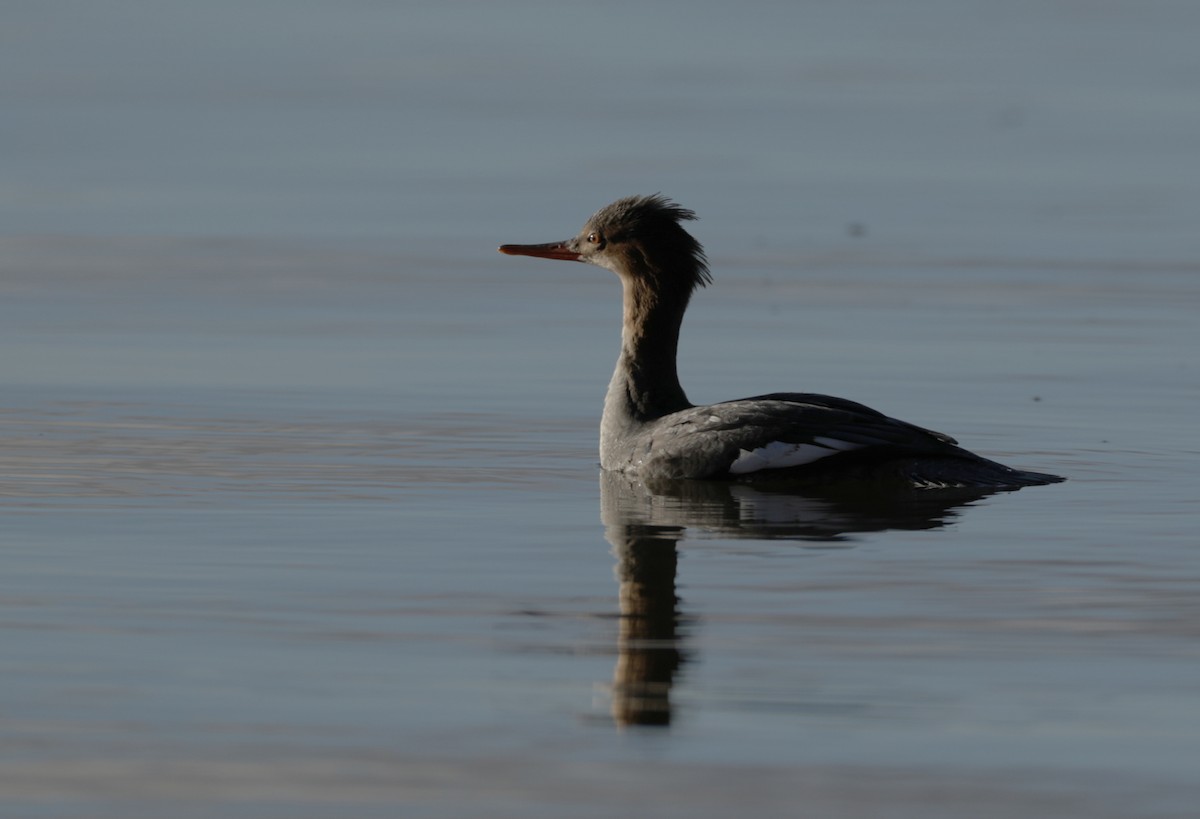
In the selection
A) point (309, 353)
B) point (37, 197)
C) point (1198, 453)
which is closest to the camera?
point (1198, 453)

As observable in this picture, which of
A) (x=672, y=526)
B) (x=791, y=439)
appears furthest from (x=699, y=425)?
(x=672, y=526)

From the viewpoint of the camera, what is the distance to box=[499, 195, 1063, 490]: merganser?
10227 millimetres

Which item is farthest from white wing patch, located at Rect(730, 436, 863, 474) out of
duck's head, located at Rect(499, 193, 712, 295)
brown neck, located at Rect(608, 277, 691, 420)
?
duck's head, located at Rect(499, 193, 712, 295)

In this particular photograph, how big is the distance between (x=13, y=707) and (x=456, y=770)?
1.26m

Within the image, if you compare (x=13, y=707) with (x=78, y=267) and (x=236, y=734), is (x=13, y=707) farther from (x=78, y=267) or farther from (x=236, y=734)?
(x=78, y=267)

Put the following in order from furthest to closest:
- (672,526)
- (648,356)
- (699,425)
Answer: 1. (648,356)
2. (699,425)
3. (672,526)

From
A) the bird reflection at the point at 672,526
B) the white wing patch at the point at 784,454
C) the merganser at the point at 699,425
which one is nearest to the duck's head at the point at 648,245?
the merganser at the point at 699,425

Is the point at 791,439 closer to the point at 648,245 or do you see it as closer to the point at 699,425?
the point at 699,425

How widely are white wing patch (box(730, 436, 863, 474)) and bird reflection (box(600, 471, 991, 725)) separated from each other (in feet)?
0.31

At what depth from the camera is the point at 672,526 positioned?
9.27 m

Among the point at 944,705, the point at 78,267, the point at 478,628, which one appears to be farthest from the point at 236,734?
the point at 78,267

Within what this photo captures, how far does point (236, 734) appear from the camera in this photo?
596cm

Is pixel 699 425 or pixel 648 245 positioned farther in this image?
pixel 648 245

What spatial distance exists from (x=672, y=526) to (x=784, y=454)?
1.16 meters
